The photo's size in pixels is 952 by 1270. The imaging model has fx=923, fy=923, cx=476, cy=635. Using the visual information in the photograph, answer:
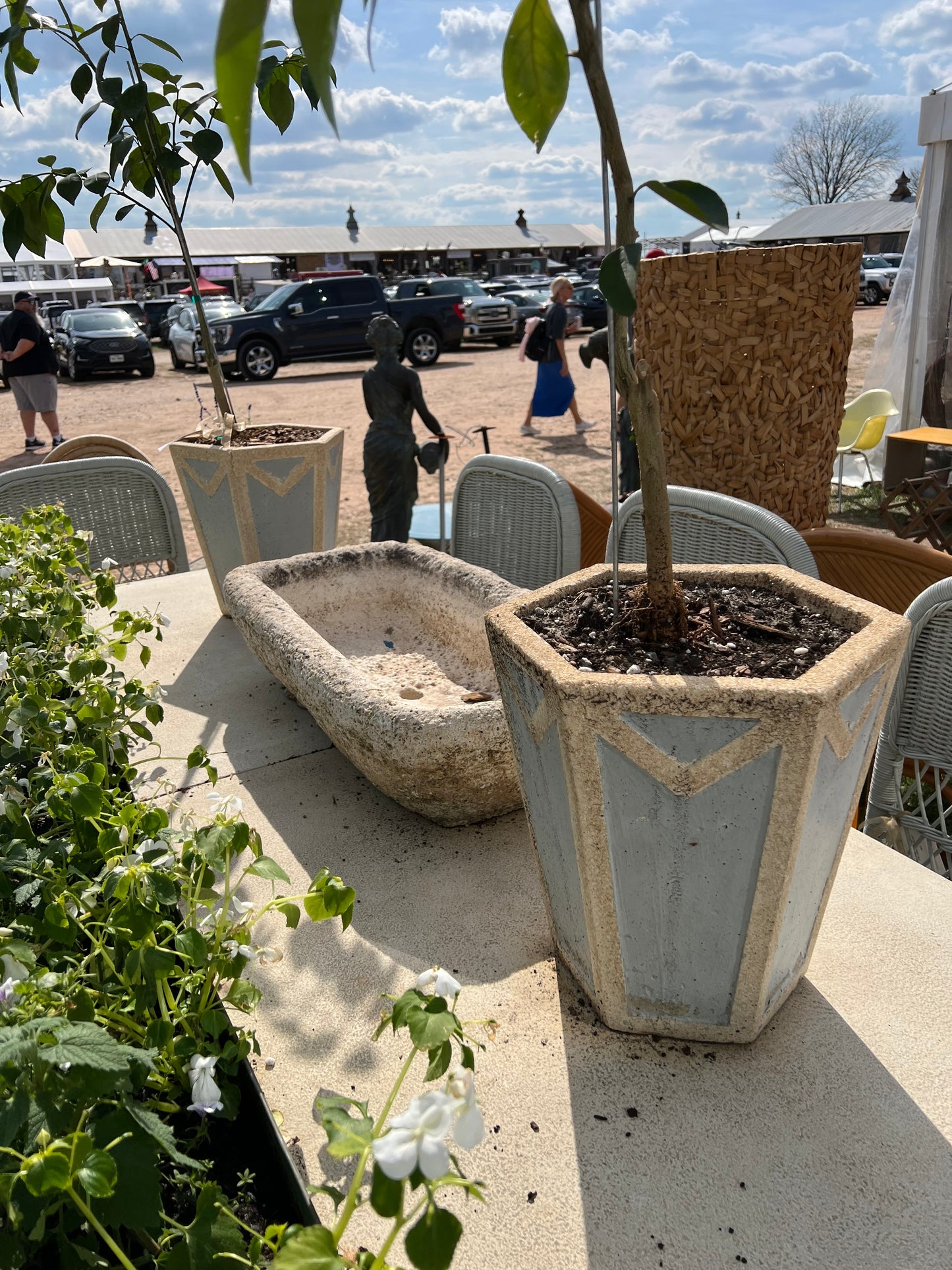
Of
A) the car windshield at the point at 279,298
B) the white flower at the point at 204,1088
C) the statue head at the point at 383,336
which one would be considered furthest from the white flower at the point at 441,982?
the car windshield at the point at 279,298

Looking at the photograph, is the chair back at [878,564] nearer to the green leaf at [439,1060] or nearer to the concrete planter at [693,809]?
the concrete planter at [693,809]

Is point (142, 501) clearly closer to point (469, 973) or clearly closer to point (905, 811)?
point (469, 973)

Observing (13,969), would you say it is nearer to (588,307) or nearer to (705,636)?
(705,636)

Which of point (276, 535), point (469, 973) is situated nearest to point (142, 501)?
point (276, 535)

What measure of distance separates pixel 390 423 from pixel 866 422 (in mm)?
4888

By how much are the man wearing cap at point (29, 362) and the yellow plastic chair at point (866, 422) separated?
24.3 ft

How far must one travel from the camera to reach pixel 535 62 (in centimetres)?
68

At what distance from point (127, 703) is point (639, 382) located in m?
1.01

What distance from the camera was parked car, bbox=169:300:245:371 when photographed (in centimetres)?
1717

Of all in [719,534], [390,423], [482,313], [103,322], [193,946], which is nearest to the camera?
[193,946]

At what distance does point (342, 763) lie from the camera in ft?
7.97

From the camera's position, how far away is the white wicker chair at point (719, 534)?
2162 millimetres

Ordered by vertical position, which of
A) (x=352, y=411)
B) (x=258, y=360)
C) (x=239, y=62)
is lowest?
(x=352, y=411)

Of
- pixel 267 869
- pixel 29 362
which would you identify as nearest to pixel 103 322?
pixel 29 362
